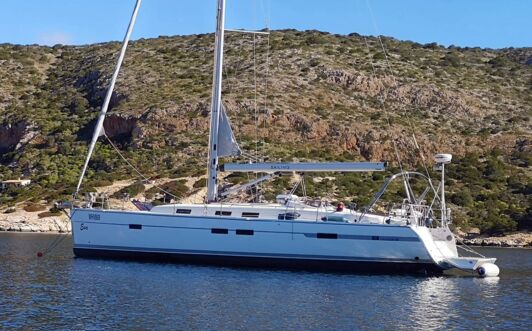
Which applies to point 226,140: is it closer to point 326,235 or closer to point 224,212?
point 224,212

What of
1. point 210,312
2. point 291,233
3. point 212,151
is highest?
point 212,151

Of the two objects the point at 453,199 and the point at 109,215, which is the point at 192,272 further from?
the point at 453,199

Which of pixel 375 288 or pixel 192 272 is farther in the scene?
pixel 192 272

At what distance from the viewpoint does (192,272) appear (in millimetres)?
31547

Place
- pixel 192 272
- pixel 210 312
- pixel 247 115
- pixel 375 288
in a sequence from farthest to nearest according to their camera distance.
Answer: pixel 247 115, pixel 192 272, pixel 375 288, pixel 210 312

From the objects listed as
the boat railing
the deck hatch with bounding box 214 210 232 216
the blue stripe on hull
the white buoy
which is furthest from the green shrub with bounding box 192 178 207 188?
the white buoy

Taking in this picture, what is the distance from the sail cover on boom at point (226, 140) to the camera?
3469cm

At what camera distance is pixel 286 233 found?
3281cm

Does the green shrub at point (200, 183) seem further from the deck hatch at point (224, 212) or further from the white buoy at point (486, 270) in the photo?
the white buoy at point (486, 270)

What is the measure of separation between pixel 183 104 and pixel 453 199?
29027 millimetres

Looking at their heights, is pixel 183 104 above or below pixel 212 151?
above

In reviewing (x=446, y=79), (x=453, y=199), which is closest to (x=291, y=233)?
(x=453, y=199)

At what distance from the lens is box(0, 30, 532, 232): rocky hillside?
6881cm

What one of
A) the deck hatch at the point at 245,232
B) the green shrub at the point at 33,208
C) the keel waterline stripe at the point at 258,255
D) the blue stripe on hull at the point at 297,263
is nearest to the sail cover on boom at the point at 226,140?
the deck hatch at the point at 245,232
